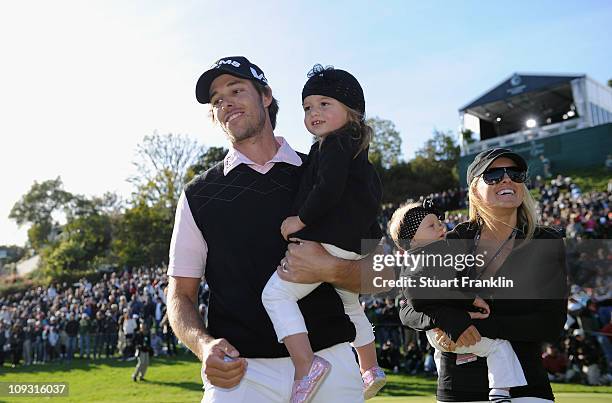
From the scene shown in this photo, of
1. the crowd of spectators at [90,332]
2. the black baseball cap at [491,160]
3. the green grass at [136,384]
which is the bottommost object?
the green grass at [136,384]

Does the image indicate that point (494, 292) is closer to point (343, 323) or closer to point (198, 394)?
point (343, 323)

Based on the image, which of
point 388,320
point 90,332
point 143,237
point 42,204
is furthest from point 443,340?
point 42,204

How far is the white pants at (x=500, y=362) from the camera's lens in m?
2.93

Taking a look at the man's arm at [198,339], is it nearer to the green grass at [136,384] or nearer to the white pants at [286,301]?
the white pants at [286,301]

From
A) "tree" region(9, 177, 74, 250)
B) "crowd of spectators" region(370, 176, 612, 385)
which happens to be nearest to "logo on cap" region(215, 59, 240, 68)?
"crowd of spectators" region(370, 176, 612, 385)

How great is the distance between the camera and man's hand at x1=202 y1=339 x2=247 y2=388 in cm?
265

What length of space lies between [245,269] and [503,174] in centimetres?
158

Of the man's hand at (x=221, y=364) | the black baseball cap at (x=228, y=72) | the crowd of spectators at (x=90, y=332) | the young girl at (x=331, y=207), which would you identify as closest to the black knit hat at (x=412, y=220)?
the young girl at (x=331, y=207)

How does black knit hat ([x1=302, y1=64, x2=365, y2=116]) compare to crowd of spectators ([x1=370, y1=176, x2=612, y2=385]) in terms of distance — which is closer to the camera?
black knit hat ([x1=302, y1=64, x2=365, y2=116])

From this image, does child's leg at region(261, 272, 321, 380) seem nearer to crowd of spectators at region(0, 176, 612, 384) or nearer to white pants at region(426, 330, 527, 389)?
white pants at region(426, 330, 527, 389)

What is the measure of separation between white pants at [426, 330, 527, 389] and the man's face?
5.63ft

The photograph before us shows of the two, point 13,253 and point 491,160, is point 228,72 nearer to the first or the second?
point 491,160

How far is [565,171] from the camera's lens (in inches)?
1622

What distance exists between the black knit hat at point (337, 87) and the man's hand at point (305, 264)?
39.4 inches
